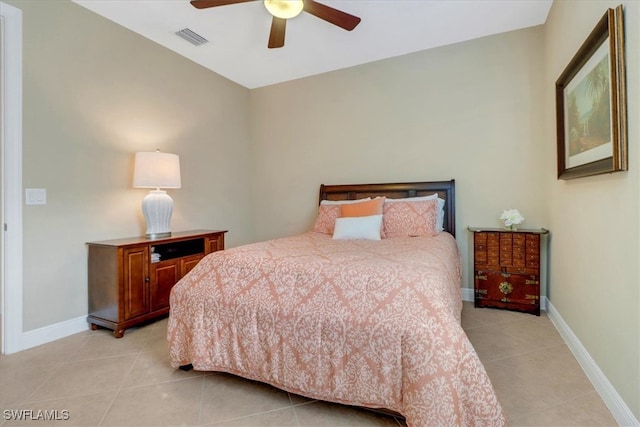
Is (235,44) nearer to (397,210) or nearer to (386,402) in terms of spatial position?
(397,210)

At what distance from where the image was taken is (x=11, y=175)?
228cm

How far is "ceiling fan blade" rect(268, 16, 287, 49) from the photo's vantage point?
245 cm

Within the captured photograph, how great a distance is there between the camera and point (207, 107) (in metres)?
3.92

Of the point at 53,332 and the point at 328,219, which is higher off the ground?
the point at 328,219

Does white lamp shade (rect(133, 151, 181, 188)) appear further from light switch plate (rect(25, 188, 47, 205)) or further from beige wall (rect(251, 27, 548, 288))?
beige wall (rect(251, 27, 548, 288))

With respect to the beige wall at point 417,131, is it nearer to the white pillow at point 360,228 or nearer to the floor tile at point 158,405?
the white pillow at point 360,228

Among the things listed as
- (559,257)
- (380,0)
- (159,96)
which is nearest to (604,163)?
(559,257)

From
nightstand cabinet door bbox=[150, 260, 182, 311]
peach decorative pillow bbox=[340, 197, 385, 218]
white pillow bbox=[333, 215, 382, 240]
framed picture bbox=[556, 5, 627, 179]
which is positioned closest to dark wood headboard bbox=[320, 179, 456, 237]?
peach decorative pillow bbox=[340, 197, 385, 218]

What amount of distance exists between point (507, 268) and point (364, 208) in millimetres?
1460

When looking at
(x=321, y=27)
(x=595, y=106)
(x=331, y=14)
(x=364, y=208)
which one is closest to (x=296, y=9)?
(x=331, y=14)

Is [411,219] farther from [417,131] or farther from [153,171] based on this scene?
[153,171]

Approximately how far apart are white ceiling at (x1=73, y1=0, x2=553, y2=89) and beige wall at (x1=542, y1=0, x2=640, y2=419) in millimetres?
563

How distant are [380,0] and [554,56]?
1587mm

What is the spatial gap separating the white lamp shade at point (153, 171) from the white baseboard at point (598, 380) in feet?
11.2
